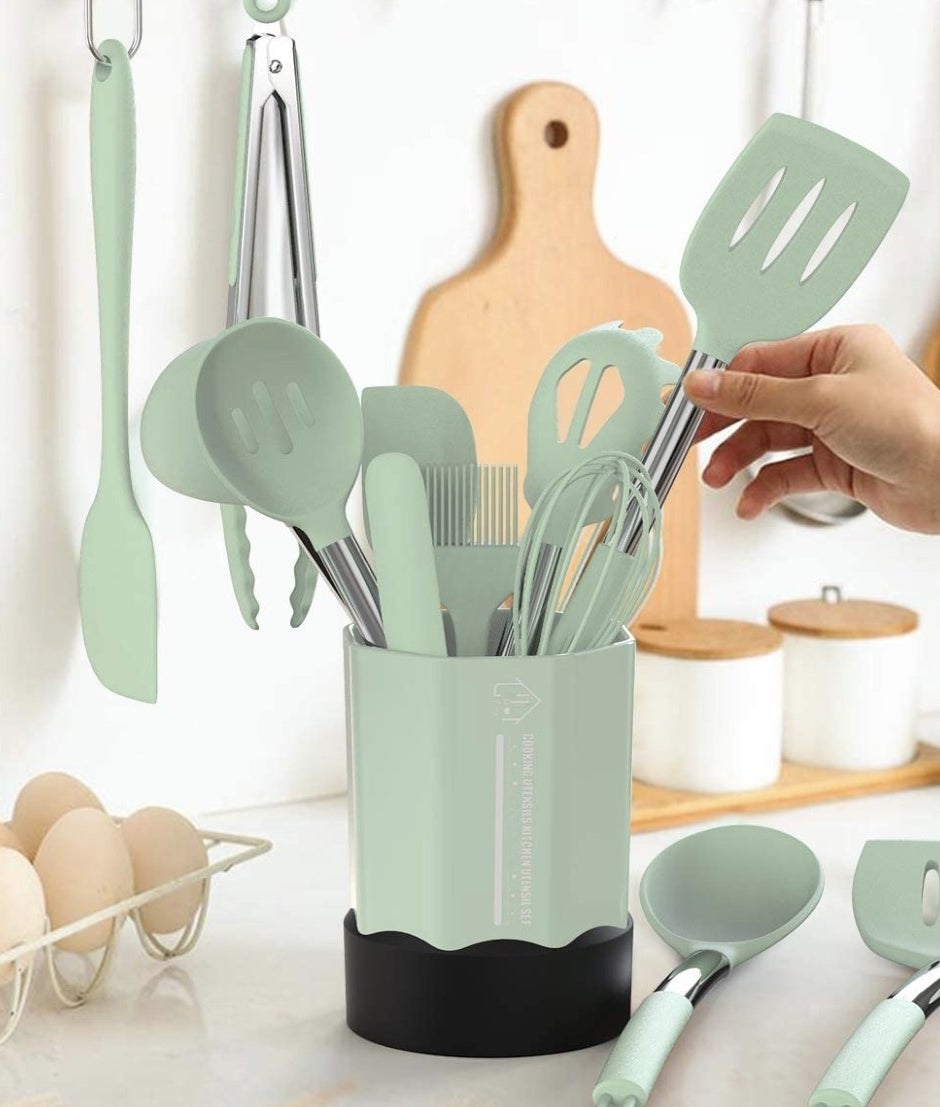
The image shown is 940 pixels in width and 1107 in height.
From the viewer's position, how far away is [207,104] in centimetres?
88

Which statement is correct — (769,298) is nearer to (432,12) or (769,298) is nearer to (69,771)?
(432,12)

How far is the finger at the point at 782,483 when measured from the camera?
917 mm

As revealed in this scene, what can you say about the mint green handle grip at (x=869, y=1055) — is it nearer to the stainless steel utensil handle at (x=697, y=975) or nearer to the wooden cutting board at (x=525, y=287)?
the stainless steel utensil handle at (x=697, y=975)

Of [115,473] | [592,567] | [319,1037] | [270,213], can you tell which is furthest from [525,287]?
[319,1037]

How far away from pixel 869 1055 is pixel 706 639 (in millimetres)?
408

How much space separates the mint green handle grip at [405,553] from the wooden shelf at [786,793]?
1.19ft

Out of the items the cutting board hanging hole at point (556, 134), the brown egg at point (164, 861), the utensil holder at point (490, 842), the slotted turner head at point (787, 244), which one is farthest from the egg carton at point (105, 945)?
the cutting board hanging hole at point (556, 134)

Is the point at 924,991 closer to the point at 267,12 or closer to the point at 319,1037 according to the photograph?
the point at 319,1037

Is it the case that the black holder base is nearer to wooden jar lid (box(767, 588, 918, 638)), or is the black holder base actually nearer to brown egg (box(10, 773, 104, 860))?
brown egg (box(10, 773, 104, 860))

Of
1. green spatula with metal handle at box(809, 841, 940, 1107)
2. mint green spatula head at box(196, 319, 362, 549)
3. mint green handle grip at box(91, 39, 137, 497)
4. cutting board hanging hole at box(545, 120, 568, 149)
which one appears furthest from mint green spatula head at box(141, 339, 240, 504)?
cutting board hanging hole at box(545, 120, 568, 149)

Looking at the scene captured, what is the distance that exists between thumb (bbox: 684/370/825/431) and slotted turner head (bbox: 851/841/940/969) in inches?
8.3

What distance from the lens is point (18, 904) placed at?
25.0 inches

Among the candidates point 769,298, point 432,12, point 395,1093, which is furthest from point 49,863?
point 432,12

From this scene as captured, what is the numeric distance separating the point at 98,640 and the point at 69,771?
0.09 metres
